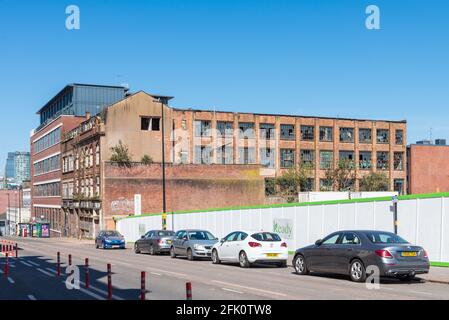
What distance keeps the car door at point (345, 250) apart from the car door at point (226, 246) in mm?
7549

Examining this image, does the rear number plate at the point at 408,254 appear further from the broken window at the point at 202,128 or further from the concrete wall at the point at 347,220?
the broken window at the point at 202,128

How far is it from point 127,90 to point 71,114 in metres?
12.1

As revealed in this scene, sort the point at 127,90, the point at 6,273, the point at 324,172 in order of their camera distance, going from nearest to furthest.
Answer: the point at 6,273 → the point at 324,172 → the point at 127,90

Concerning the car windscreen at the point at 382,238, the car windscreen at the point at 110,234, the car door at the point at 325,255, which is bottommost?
the car windscreen at the point at 110,234

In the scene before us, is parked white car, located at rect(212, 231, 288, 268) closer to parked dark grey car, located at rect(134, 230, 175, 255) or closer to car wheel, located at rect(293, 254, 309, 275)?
car wheel, located at rect(293, 254, 309, 275)

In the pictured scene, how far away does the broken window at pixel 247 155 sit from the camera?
84369mm

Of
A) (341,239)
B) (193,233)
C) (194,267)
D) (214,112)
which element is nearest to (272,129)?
(214,112)

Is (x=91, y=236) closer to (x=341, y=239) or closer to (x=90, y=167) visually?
(x=90, y=167)

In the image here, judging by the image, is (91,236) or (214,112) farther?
(214,112)

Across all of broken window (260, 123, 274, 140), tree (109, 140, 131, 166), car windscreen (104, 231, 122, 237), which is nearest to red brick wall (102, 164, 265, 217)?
tree (109, 140, 131, 166)

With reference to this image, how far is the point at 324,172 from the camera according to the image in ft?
295

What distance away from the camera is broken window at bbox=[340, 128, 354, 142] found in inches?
Answer: 3627

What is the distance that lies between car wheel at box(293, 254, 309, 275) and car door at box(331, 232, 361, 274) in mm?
1768

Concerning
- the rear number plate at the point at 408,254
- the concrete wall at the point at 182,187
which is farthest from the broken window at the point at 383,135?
the rear number plate at the point at 408,254
